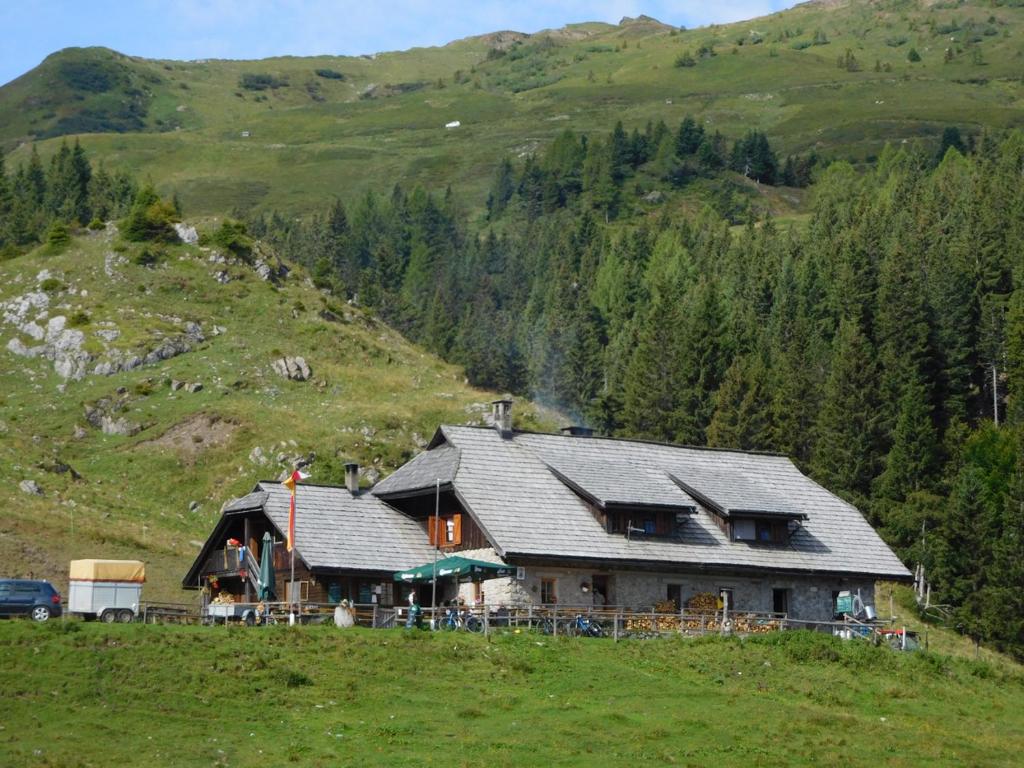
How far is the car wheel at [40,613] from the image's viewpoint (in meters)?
45.6

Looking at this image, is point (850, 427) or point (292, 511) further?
point (850, 427)

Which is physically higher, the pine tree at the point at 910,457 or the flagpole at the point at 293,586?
the pine tree at the point at 910,457

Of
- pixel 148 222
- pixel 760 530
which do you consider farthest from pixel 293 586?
pixel 148 222

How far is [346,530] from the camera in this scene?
182 feet

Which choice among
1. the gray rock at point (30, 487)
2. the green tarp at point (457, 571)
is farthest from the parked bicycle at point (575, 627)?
the gray rock at point (30, 487)

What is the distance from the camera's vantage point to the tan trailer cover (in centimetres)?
4653

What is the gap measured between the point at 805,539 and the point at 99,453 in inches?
1893

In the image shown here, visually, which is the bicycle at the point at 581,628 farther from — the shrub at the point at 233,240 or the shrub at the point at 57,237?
the shrub at the point at 57,237

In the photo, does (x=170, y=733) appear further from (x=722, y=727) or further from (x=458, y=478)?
(x=458, y=478)

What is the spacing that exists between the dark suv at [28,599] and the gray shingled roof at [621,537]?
47.6ft

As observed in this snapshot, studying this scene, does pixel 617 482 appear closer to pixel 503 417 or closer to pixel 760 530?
pixel 503 417

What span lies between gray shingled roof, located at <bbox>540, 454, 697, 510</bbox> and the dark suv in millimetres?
19466

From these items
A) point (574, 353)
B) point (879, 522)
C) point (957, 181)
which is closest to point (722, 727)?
point (879, 522)

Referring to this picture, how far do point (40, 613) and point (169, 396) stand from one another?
180 ft
